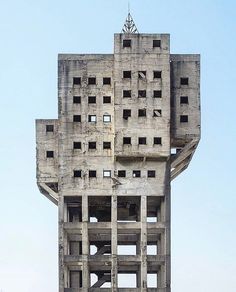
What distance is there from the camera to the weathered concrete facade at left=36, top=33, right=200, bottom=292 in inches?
1788

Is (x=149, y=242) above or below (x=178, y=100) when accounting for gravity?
below

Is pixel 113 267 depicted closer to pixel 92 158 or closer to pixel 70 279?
pixel 70 279

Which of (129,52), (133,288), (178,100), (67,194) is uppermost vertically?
(129,52)

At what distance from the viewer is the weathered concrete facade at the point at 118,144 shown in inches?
1788

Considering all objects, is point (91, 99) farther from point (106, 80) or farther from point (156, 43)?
point (156, 43)

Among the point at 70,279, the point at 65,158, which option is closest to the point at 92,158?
the point at 65,158

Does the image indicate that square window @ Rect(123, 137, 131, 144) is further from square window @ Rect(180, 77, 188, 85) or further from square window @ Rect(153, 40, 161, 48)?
square window @ Rect(153, 40, 161, 48)

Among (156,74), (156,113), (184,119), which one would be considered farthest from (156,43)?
(184,119)

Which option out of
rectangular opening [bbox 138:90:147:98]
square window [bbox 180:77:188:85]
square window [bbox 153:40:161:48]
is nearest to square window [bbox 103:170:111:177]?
rectangular opening [bbox 138:90:147:98]

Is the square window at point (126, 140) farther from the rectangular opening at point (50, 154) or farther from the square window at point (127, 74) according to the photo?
the rectangular opening at point (50, 154)

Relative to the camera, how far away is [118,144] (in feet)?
149

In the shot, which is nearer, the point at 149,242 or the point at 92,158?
the point at 92,158

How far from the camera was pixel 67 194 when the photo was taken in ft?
150

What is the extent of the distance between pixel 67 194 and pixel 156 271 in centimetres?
792
